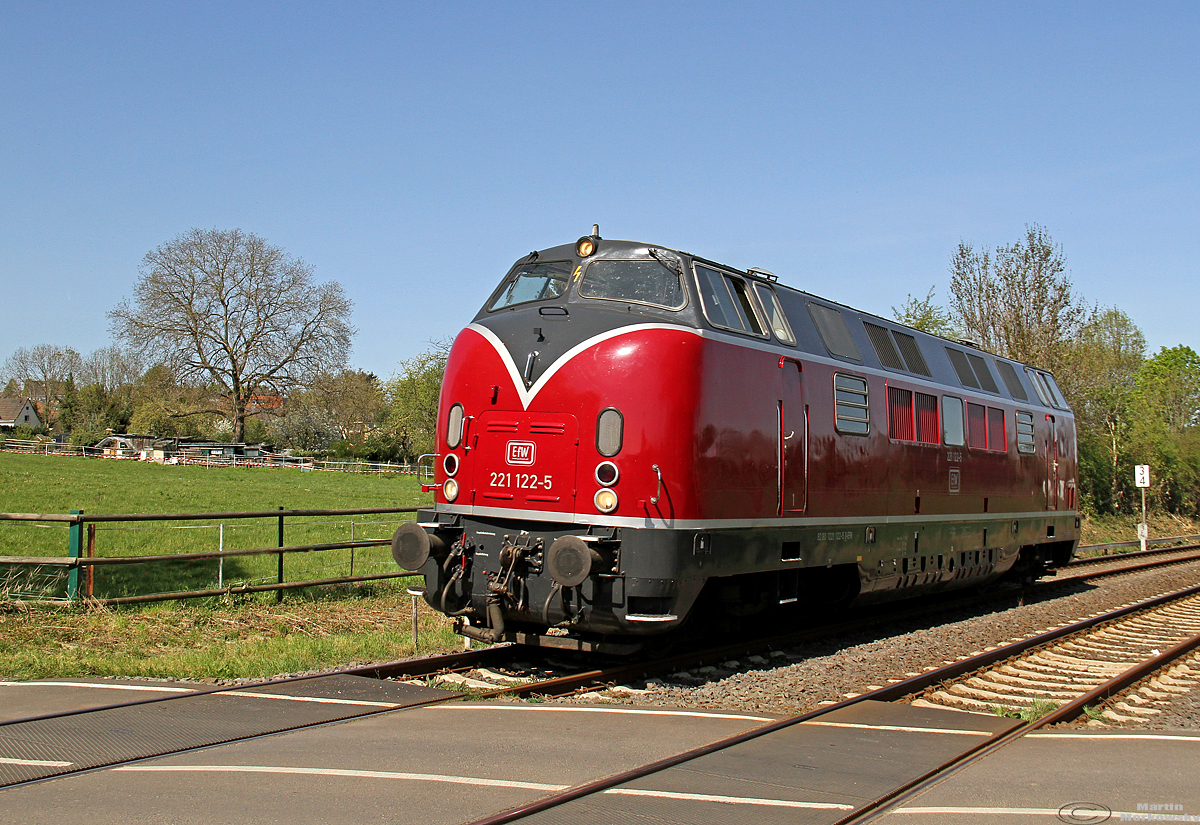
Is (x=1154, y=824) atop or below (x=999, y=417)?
below

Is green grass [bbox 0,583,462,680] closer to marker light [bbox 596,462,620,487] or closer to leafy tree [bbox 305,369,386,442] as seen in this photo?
marker light [bbox 596,462,620,487]

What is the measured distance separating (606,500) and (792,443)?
2478mm

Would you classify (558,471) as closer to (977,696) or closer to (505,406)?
(505,406)

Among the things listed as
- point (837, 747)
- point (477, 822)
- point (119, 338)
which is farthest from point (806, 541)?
point (119, 338)

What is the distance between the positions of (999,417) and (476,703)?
10.4 meters

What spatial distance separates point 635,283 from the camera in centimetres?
912

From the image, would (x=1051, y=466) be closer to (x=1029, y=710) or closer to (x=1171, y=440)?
(x=1029, y=710)

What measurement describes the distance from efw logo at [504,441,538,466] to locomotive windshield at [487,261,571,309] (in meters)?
1.68

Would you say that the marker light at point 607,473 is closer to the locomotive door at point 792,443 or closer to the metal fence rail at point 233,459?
the locomotive door at point 792,443

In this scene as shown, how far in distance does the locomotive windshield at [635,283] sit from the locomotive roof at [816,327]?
7 centimetres

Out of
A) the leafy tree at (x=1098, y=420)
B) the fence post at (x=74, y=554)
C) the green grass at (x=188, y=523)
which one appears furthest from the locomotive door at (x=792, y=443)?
the leafy tree at (x=1098, y=420)

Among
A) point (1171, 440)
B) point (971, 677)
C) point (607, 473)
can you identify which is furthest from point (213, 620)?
point (1171, 440)

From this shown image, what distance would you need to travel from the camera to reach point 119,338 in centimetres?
5088

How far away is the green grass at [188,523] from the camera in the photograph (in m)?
14.1
